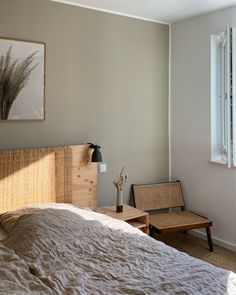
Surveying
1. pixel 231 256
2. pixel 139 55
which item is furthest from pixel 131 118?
pixel 231 256

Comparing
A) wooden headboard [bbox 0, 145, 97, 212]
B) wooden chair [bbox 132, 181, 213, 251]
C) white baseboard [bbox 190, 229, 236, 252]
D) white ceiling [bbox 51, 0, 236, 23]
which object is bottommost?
white baseboard [bbox 190, 229, 236, 252]

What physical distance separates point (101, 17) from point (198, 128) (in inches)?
62.3

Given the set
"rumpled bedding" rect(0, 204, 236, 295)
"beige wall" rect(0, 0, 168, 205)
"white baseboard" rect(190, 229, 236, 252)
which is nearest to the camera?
"rumpled bedding" rect(0, 204, 236, 295)

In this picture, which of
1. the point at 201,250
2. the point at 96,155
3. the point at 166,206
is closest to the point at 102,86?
the point at 96,155

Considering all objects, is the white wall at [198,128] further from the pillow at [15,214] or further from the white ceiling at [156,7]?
the pillow at [15,214]

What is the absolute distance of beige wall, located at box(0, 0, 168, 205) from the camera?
10.6ft

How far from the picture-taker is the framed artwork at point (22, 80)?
303 cm

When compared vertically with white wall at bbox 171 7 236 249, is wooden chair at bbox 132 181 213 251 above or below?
below

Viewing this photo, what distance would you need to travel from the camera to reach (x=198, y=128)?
3.97 metres

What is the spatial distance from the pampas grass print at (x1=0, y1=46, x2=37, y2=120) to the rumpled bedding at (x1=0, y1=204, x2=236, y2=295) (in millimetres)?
955

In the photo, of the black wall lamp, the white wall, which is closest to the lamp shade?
the black wall lamp

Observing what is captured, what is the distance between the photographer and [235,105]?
353 centimetres

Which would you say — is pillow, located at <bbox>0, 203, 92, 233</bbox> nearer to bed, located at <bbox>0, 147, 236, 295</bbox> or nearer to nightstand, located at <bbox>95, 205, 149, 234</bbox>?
bed, located at <bbox>0, 147, 236, 295</bbox>

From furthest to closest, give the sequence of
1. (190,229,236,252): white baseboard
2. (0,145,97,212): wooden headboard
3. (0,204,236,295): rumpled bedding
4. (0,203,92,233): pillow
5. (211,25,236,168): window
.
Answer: (190,229,236,252): white baseboard → (211,25,236,168): window → (0,145,97,212): wooden headboard → (0,203,92,233): pillow → (0,204,236,295): rumpled bedding
